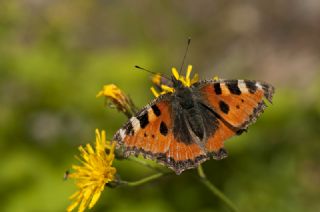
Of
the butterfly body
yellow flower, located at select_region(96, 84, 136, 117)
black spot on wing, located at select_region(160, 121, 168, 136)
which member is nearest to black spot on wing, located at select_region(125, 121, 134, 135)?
the butterfly body

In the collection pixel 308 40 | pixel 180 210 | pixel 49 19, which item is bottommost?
pixel 180 210

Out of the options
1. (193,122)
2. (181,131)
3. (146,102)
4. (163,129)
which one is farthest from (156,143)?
(146,102)

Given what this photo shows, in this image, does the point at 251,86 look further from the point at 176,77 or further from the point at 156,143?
the point at 156,143

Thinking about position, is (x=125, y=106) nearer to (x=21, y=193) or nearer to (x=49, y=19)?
(x=21, y=193)

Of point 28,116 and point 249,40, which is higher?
point 249,40

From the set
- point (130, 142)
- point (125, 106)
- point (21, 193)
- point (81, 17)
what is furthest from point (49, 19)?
point (130, 142)

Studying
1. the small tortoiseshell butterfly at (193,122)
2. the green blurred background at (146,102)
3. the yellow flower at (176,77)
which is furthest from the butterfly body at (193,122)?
the green blurred background at (146,102)

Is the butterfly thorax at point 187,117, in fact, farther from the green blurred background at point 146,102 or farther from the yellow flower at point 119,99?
the green blurred background at point 146,102
